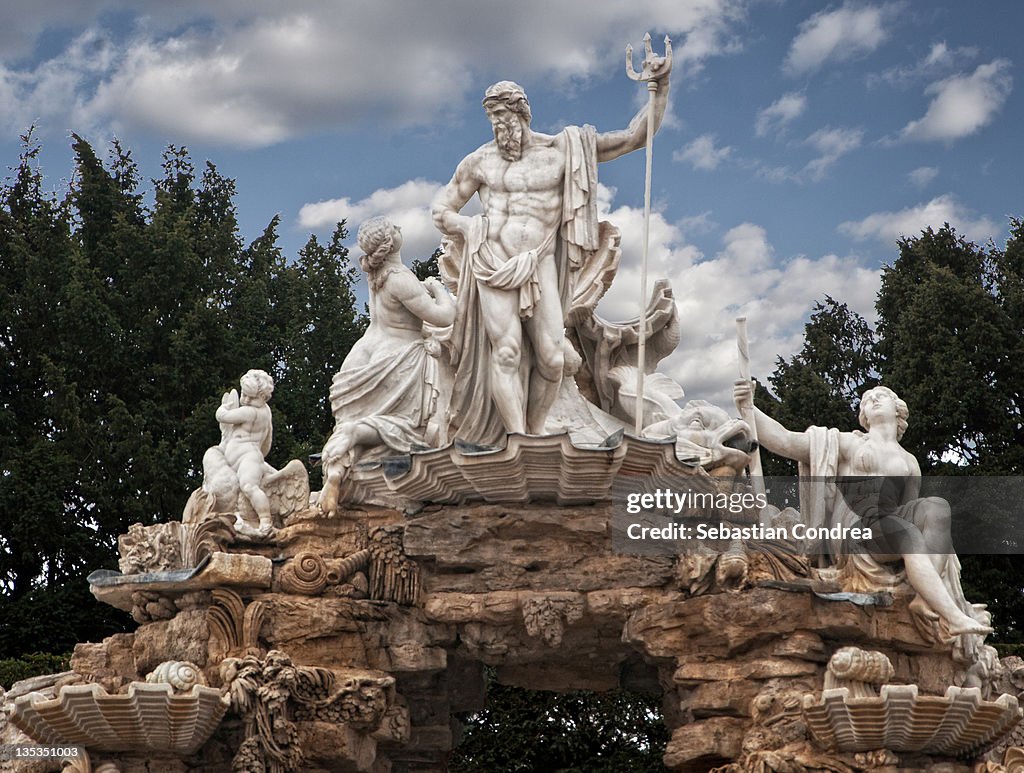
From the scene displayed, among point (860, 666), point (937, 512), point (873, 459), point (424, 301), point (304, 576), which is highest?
point (424, 301)

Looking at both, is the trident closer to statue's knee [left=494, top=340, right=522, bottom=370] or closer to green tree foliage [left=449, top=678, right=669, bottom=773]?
statue's knee [left=494, top=340, right=522, bottom=370]

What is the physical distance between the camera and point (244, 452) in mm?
11672

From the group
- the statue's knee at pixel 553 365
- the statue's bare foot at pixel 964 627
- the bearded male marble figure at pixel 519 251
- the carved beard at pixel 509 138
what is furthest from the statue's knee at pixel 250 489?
the statue's bare foot at pixel 964 627

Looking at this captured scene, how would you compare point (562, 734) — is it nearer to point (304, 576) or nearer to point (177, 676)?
point (304, 576)

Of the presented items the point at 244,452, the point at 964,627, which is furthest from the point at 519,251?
the point at 964,627

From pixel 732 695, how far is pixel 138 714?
3.95m

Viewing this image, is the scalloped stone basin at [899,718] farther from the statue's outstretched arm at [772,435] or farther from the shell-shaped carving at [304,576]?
the shell-shaped carving at [304,576]

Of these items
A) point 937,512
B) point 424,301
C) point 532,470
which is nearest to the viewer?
point 532,470

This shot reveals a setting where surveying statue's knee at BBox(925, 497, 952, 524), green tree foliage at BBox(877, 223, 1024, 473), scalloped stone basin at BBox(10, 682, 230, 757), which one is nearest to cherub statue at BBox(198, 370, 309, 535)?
scalloped stone basin at BBox(10, 682, 230, 757)

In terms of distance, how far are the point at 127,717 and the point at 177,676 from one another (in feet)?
1.35

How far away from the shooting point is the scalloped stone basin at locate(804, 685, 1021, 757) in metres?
9.51

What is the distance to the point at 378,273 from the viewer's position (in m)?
12.1

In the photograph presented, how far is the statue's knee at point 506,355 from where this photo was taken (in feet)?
37.9

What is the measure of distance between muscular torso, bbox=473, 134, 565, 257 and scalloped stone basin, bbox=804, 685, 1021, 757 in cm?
423
